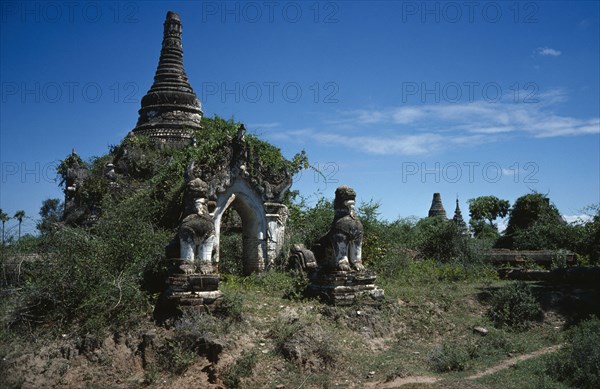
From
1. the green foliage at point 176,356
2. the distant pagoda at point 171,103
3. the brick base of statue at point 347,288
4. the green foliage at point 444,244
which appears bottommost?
the green foliage at point 176,356

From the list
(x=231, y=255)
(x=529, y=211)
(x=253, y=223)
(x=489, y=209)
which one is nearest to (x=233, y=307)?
(x=253, y=223)

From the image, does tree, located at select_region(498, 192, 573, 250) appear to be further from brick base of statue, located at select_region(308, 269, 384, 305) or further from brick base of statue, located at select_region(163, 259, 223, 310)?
brick base of statue, located at select_region(163, 259, 223, 310)

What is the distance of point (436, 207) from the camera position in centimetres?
4853

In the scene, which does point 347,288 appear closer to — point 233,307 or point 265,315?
point 265,315

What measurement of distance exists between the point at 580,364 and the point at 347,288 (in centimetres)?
488

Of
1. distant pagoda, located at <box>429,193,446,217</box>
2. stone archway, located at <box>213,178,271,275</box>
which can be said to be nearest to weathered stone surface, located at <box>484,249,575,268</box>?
stone archway, located at <box>213,178,271,275</box>

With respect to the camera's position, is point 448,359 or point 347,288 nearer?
point 448,359

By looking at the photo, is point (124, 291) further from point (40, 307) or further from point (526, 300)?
point (526, 300)

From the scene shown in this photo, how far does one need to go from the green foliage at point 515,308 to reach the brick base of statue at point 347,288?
9.35ft

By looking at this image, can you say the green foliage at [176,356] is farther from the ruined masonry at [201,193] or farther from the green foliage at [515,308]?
the green foliage at [515,308]

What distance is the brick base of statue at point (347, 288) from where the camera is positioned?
11.2m

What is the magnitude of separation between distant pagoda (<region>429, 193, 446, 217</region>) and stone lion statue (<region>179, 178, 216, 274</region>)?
3979 cm

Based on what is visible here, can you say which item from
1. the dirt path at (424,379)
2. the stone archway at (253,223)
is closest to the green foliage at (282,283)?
the stone archway at (253,223)

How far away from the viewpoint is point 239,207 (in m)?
15.0
